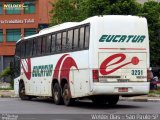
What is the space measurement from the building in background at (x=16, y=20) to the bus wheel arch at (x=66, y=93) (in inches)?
2232

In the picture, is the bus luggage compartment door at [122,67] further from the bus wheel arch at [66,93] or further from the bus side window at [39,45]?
the bus side window at [39,45]

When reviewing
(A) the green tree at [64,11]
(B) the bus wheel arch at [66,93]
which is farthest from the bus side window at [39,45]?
(A) the green tree at [64,11]

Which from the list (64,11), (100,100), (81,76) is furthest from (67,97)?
(64,11)

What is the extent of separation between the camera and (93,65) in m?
22.8

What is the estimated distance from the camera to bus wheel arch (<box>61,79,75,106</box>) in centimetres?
2516

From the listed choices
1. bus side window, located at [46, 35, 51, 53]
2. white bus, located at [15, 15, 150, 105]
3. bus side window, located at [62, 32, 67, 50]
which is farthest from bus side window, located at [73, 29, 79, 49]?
bus side window, located at [46, 35, 51, 53]

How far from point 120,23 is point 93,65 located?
2082 mm

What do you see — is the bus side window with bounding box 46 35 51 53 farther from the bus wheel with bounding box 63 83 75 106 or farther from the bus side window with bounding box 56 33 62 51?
the bus wheel with bounding box 63 83 75 106

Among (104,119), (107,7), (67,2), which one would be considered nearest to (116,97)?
(104,119)

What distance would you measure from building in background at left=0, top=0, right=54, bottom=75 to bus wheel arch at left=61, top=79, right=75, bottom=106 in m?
56.7

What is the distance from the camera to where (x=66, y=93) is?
83.6 feet

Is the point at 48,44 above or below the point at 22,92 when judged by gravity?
above

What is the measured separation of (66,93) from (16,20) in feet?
192

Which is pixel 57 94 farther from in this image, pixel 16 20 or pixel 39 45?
pixel 16 20
